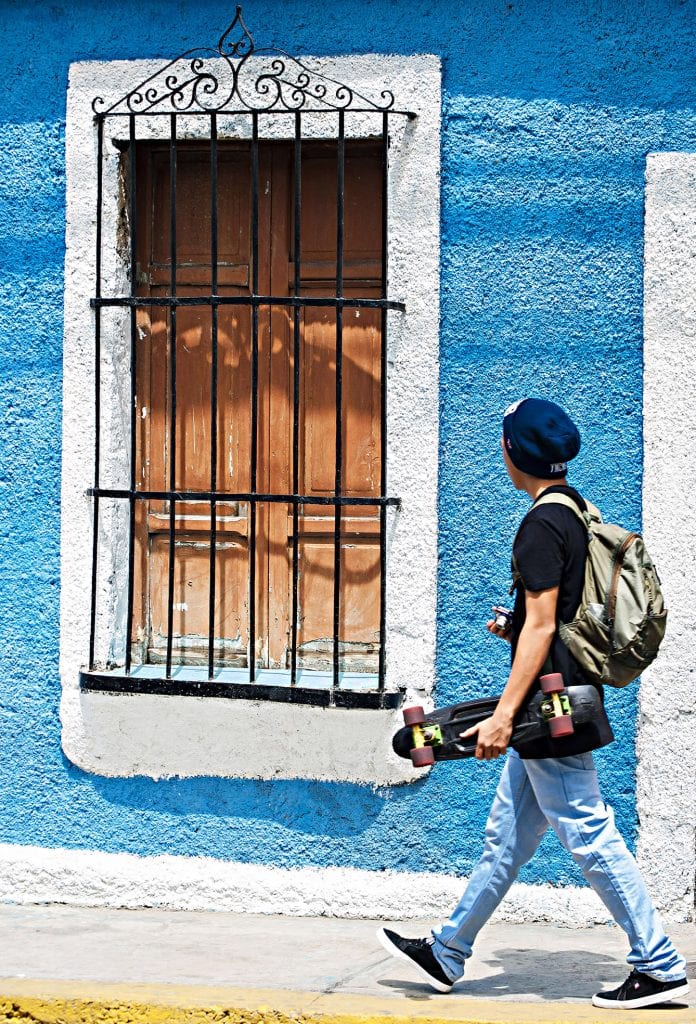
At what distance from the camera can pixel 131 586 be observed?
15.8 ft

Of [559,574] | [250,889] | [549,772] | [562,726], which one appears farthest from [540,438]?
[250,889]

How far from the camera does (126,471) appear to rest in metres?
4.96

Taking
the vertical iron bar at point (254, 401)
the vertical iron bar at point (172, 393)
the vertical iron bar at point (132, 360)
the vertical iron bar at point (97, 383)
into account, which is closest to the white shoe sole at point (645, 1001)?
the vertical iron bar at point (254, 401)

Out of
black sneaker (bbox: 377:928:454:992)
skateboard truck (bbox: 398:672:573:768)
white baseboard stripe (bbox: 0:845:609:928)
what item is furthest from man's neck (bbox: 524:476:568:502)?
white baseboard stripe (bbox: 0:845:609:928)

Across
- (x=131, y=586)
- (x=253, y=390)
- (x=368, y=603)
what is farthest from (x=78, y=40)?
(x=368, y=603)

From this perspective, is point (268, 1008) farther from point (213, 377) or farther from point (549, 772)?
point (213, 377)

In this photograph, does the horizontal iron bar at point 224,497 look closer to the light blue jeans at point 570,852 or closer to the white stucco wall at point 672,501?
the white stucco wall at point 672,501

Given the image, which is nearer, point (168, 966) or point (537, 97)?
point (168, 966)

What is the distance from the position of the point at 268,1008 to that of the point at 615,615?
137cm

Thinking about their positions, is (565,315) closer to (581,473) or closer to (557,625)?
(581,473)

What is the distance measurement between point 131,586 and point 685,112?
243 centimetres

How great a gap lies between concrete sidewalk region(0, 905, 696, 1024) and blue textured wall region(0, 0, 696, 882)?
0.91ft

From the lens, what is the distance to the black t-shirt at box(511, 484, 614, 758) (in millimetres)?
3549

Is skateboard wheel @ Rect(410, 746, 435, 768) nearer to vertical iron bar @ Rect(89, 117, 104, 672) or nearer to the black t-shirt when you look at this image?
the black t-shirt
